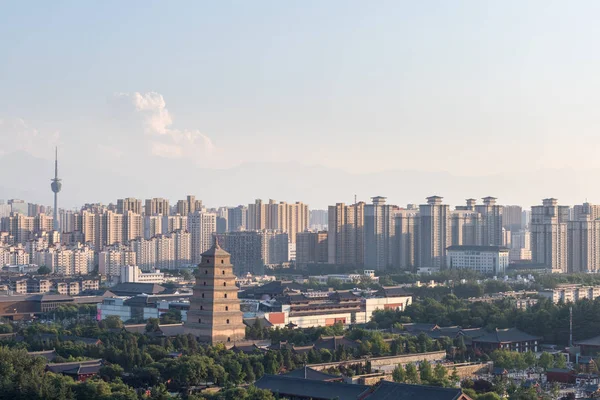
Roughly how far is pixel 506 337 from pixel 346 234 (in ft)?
114

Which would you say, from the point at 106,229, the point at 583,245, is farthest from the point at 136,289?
the point at 106,229

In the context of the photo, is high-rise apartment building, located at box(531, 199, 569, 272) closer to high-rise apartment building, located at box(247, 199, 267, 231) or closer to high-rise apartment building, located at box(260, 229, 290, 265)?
high-rise apartment building, located at box(260, 229, 290, 265)

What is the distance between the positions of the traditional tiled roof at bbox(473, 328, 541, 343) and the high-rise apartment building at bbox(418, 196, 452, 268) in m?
31.8

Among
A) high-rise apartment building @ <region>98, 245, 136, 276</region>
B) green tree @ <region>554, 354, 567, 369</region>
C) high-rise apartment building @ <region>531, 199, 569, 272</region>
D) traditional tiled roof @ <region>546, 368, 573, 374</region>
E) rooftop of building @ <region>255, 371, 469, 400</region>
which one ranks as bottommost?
traditional tiled roof @ <region>546, 368, 573, 374</region>

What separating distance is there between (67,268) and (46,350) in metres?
35.3

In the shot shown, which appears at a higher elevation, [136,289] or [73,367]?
[136,289]

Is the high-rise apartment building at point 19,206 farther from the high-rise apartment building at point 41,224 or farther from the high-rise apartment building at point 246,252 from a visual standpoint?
the high-rise apartment building at point 246,252

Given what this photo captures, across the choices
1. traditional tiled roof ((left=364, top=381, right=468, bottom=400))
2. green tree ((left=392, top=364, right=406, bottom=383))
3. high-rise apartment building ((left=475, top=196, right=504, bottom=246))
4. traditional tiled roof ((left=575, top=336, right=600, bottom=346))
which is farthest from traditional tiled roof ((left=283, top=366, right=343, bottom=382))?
high-rise apartment building ((left=475, top=196, right=504, bottom=246))

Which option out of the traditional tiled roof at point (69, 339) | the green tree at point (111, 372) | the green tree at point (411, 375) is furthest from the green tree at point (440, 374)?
the traditional tiled roof at point (69, 339)

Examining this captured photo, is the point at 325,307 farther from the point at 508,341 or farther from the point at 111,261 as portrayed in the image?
the point at 111,261

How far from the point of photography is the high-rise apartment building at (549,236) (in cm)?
5862

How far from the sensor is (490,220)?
2648 inches

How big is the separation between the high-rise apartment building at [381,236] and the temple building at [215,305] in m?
35.5

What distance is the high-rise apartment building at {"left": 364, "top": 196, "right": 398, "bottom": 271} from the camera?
204ft
